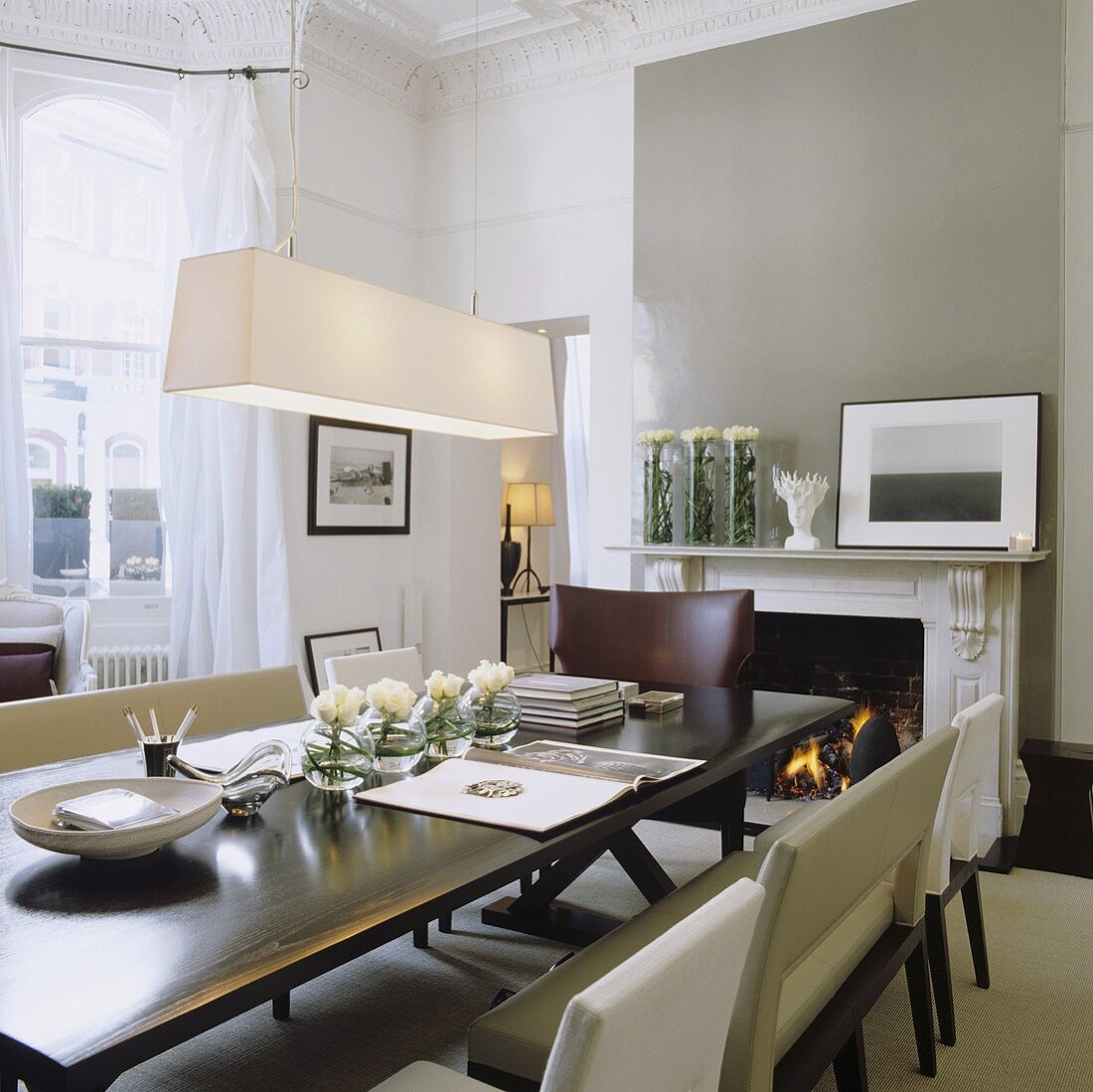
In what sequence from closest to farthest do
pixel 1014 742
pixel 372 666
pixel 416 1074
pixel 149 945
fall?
1. pixel 149 945
2. pixel 416 1074
3. pixel 372 666
4. pixel 1014 742

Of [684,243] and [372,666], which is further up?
[684,243]

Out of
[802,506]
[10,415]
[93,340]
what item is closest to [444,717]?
[802,506]

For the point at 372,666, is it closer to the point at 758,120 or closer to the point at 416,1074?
the point at 416,1074

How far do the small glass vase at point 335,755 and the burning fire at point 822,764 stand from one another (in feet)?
10.0

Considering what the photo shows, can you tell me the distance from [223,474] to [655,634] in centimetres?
217

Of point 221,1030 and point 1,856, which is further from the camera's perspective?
point 221,1030

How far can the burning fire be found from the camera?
445 centimetres

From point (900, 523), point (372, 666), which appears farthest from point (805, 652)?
point (372, 666)

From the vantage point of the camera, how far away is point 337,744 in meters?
1.81

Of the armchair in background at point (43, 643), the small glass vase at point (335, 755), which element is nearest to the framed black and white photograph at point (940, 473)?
the small glass vase at point (335, 755)

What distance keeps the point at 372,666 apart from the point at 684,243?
270 centimetres

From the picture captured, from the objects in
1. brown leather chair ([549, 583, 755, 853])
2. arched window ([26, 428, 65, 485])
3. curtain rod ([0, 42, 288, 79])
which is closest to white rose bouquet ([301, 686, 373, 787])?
brown leather chair ([549, 583, 755, 853])

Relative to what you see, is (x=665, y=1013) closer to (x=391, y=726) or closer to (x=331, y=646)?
(x=391, y=726)

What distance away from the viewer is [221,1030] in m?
2.38
